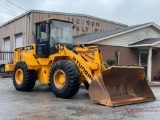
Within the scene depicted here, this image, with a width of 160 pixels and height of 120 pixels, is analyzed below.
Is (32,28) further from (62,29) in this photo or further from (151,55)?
(62,29)

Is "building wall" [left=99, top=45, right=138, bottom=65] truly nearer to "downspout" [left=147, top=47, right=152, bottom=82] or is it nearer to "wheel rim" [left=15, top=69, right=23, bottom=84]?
"downspout" [left=147, top=47, right=152, bottom=82]

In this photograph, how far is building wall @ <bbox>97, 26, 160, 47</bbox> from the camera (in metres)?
19.3

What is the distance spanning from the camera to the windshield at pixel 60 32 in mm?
10492

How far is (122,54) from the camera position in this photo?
65.3ft

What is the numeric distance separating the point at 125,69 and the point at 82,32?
16888 mm

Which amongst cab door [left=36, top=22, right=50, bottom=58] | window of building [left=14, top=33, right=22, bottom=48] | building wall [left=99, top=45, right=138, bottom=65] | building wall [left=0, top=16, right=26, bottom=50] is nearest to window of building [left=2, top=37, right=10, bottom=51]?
building wall [left=0, top=16, right=26, bottom=50]

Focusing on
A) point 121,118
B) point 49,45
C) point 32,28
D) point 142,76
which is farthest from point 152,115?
point 32,28

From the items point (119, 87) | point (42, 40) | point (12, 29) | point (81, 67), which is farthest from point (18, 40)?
point (119, 87)

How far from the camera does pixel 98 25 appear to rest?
1064 inches

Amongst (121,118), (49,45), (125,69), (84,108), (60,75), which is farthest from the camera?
(49,45)

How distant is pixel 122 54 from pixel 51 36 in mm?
10345

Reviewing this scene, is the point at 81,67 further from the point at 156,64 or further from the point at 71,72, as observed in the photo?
the point at 156,64

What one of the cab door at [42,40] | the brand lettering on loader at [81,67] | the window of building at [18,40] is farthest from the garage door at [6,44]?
the brand lettering on loader at [81,67]

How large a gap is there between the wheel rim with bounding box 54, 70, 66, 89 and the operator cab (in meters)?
1.14
